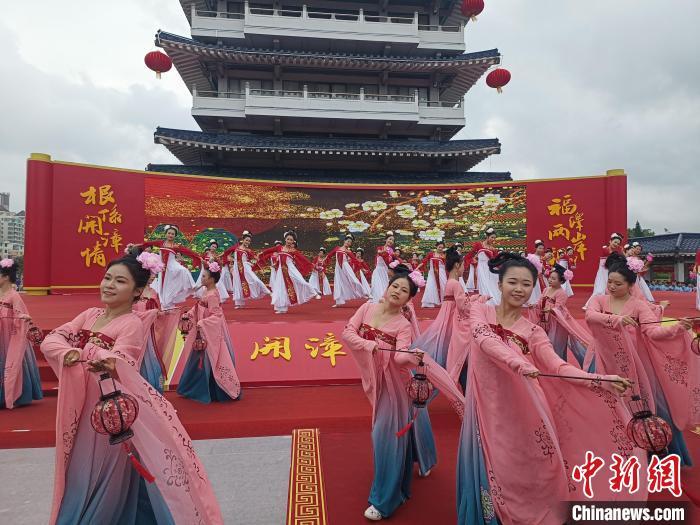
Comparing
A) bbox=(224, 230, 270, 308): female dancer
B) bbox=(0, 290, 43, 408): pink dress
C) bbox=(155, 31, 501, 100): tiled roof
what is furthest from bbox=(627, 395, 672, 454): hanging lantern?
bbox=(155, 31, 501, 100): tiled roof

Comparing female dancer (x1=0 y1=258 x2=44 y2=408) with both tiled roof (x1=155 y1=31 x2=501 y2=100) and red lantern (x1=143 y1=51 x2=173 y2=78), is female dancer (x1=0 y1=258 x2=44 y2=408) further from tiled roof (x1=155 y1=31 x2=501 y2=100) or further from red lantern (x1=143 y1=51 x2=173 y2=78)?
tiled roof (x1=155 y1=31 x2=501 y2=100)

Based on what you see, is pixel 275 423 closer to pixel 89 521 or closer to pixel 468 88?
pixel 89 521

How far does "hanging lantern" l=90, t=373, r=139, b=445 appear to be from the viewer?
1.61 m

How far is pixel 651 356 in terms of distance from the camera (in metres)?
3.06

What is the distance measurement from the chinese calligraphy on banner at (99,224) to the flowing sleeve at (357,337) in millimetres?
11106

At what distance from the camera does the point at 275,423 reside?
3771 millimetres

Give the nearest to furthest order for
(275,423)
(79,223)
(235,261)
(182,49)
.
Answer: (275,423)
(235,261)
(79,223)
(182,49)

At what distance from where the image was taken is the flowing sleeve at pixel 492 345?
5.75 ft

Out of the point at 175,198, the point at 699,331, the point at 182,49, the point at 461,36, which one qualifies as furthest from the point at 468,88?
the point at 699,331

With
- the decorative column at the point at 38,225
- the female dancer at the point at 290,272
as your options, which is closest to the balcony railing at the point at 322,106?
the decorative column at the point at 38,225

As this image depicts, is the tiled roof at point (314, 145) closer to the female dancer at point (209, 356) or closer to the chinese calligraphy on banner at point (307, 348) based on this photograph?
the chinese calligraphy on banner at point (307, 348)

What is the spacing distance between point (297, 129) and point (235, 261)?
9271mm

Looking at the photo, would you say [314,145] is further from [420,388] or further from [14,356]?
[420,388]

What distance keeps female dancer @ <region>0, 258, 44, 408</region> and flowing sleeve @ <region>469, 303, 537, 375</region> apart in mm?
4369
